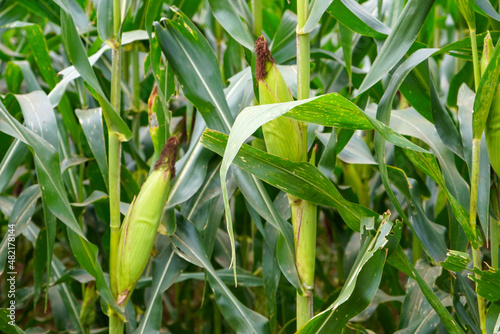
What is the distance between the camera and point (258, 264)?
1.48 meters

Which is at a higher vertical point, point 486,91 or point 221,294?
point 486,91

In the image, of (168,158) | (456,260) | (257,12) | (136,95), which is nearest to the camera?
(456,260)

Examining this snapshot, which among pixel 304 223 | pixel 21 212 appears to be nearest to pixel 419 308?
pixel 304 223

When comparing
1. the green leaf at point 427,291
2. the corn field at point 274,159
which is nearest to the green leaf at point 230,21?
the corn field at point 274,159

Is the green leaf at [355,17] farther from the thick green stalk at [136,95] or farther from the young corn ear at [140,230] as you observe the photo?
the thick green stalk at [136,95]

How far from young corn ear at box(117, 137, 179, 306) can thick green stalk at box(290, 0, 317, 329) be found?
0.23 meters

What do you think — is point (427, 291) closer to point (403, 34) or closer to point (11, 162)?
point (403, 34)

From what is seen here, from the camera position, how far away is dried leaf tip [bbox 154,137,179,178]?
81cm

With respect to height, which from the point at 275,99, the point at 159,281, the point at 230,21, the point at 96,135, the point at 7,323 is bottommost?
the point at 7,323

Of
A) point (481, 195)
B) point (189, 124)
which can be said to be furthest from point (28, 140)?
point (481, 195)

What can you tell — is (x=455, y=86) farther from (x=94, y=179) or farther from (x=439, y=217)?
(x=94, y=179)

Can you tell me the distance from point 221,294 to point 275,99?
14.6 inches

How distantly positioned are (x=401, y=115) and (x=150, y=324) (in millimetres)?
687

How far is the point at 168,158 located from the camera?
0.81m
